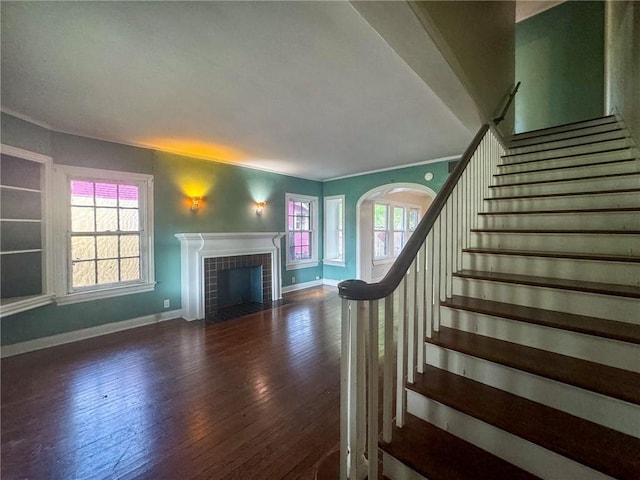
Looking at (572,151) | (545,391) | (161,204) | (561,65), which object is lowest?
(545,391)

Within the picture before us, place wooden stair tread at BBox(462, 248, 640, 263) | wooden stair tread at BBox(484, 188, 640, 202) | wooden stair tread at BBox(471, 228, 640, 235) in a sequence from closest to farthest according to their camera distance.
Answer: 1. wooden stair tread at BBox(462, 248, 640, 263)
2. wooden stair tread at BBox(471, 228, 640, 235)
3. wooden stair tread at BBox(484, 188, 640, 202)

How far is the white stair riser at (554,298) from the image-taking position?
1.41 m

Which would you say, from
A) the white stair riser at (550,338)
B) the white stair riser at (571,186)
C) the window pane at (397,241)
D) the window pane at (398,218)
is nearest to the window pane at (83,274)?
the white stair riser at (550,338)

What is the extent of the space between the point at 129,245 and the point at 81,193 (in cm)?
86

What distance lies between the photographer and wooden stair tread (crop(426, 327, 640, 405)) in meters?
1.13

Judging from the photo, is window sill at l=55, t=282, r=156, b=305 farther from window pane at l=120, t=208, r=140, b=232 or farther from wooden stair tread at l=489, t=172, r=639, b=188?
wooden stair tread at l=489, t=172, r=639, b=188

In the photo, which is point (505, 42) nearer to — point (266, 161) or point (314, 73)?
point (314, 73)

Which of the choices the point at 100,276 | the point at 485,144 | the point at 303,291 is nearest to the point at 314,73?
the point at 485,144

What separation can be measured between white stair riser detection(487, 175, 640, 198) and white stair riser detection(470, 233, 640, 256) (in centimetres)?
66

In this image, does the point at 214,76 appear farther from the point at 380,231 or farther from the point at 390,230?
the point at 390,230

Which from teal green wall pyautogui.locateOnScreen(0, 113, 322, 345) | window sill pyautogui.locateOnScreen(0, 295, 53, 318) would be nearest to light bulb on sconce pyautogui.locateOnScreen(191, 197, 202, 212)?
teal green wall pyautogui.locateOnScreen(0, 113, 322, 345)

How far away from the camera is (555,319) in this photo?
145cm

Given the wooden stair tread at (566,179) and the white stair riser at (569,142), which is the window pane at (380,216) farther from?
the wooden stair tread at (566,179)

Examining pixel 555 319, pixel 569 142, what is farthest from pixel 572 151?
pixel 555 319
